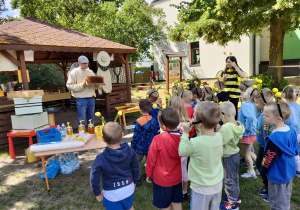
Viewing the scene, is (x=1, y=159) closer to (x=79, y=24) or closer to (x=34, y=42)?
(x=34, y=42)

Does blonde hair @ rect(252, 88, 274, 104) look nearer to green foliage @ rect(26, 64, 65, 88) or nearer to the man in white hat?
the man in white hat

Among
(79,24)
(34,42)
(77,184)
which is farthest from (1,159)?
(79,24)

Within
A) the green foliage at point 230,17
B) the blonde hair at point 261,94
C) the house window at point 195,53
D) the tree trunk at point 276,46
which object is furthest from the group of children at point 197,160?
the house window at point 195,53

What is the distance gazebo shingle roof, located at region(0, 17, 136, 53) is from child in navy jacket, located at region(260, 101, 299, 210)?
566 cm

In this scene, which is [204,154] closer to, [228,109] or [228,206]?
[228,109]

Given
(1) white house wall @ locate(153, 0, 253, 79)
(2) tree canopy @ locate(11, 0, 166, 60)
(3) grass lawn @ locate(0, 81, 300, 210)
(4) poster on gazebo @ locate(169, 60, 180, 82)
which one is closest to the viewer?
(3) grass lawn @ locate(0, 81, 300, 210)

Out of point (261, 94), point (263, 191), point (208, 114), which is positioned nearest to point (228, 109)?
point (208, 114)

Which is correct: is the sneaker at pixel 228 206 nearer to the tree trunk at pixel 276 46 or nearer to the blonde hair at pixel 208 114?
the blonde hair at pixel 208 114

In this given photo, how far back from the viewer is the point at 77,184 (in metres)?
3.54

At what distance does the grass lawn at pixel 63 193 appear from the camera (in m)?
2.91

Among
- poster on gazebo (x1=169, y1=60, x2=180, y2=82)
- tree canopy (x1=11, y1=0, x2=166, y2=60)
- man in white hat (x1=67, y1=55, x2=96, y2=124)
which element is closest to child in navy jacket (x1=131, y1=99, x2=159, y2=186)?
man in white hat (x1=67, y1=55, x2=96, y2=124)

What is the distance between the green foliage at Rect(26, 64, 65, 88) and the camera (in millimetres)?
12953

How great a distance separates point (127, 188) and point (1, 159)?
414 cm

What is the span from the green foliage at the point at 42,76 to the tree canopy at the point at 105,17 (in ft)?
17.4
